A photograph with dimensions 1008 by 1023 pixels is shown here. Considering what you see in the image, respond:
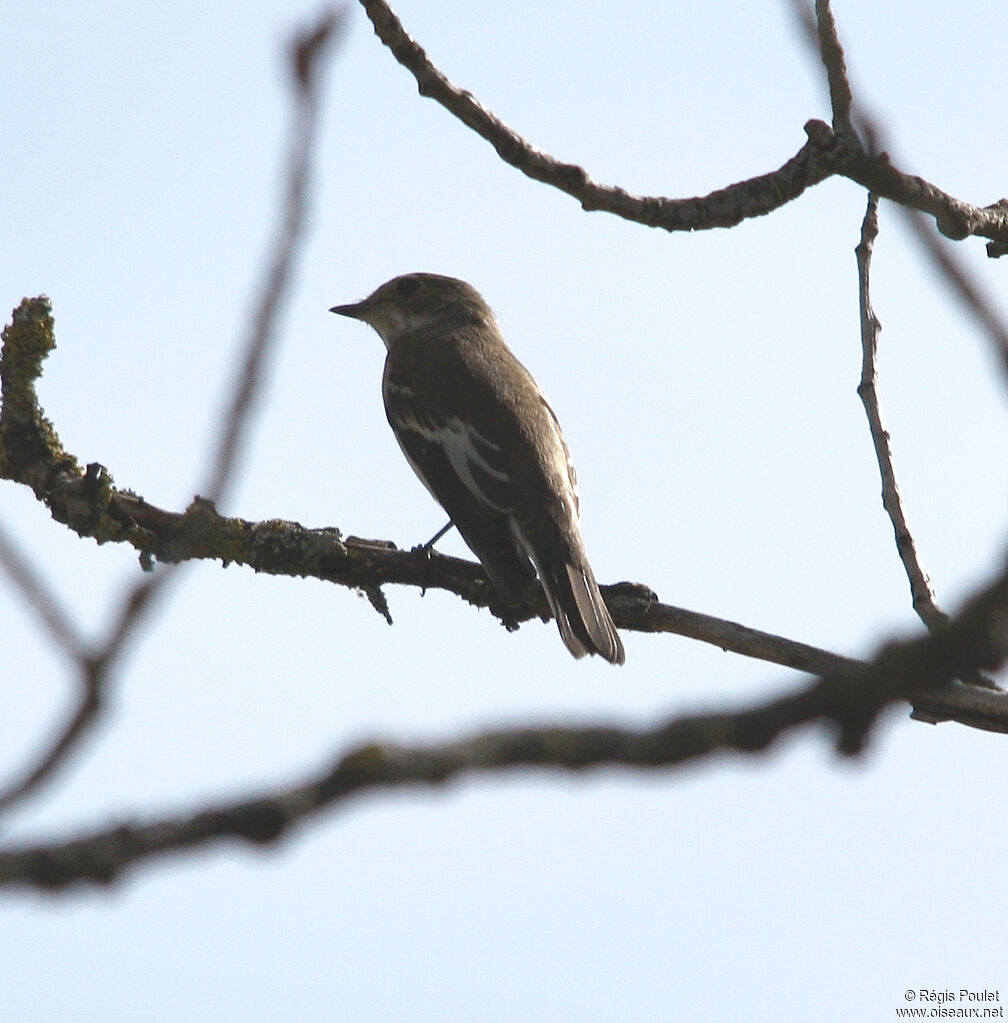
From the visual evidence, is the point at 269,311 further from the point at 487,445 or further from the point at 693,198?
the point at 487,445

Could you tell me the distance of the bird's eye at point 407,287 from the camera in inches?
401

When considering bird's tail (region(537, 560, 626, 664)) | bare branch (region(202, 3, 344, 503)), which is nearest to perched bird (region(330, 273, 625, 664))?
bird's tail (region(537, 560, 626, 664))

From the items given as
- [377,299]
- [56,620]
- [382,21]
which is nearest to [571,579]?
[382,21]

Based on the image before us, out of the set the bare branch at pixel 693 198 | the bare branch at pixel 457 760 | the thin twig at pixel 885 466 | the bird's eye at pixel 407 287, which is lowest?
the bare branch at pixel 457 760

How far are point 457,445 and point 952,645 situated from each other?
6.60 m

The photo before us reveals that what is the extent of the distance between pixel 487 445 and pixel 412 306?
285 cm

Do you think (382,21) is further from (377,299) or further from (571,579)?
(377,299)

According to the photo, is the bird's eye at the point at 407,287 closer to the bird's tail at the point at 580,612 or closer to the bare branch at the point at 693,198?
the bird's tail at the point at 580,612

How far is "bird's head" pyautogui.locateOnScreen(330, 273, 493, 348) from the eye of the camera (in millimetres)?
10102

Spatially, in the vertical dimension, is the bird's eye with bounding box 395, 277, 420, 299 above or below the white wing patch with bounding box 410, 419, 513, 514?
above

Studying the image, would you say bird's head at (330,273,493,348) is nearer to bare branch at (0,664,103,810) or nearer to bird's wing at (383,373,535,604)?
bird's wing at (383,373,535,604)

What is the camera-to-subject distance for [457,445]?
302 inches

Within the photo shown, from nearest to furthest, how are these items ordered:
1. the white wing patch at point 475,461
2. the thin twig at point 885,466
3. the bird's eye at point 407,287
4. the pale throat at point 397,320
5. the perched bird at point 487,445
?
1. the thin twig at point 885,466
2. the perched bird at point 487,445
3. the white wing patch at point 475,461
4. the pale throat at point 397,320
5. the bird's eye at point 407,287

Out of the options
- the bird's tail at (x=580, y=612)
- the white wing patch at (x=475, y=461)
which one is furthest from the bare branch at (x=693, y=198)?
the white wing patch at (x=475, y=461)
